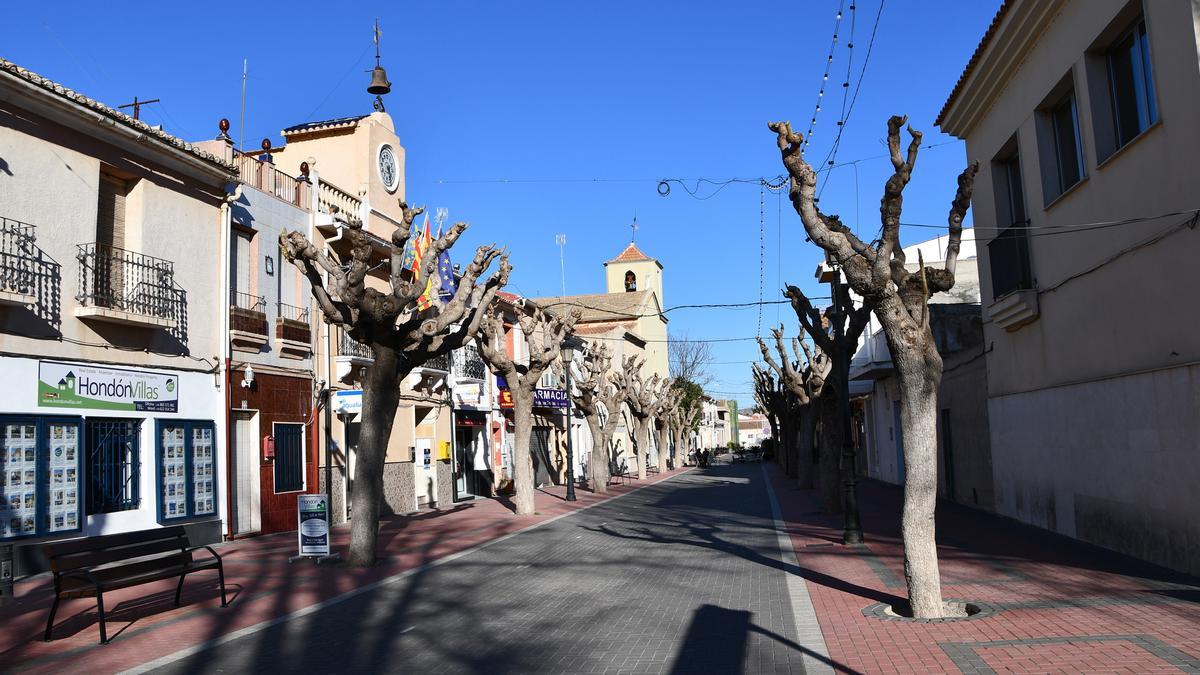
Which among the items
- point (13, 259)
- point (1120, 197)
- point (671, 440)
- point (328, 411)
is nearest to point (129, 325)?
point (13, 259)

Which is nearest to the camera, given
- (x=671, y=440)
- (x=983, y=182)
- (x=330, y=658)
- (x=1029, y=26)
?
(x=330, y=658)

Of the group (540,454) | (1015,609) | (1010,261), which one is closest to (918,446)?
(1015,609)

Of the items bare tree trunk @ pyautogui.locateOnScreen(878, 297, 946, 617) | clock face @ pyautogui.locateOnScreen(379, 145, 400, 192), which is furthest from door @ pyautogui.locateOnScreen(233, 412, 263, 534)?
bare tree trunk @ pyautogui.locateOnScreen(878, 297, 946, 617)

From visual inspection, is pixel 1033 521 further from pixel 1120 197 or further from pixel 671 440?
pixel 671 440

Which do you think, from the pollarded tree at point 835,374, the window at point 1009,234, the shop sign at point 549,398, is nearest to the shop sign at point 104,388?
the pollarded tree at point 835,374

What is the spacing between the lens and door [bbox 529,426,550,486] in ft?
122

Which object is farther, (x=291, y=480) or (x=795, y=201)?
(x=291, y=480)

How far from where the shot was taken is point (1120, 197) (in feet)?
38.6

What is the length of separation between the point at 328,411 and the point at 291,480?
5.38ft

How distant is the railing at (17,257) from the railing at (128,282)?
2.98ft

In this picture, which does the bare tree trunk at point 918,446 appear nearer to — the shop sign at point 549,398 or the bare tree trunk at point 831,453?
the bare tree trunk at point 831,453

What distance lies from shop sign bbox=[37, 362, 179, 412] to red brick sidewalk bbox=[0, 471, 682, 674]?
8.66ft

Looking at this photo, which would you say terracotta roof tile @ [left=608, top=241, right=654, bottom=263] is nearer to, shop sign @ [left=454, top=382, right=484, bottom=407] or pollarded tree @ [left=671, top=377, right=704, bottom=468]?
pollarded tree @ [left=671, top=377, right=704, bottom=468]

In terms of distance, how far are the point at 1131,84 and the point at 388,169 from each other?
18.6 metres
